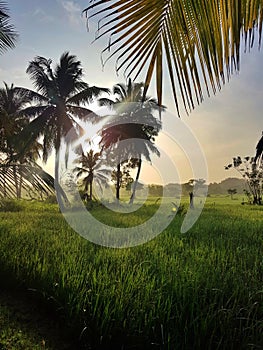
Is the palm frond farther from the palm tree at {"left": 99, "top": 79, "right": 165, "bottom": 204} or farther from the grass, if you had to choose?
the grass

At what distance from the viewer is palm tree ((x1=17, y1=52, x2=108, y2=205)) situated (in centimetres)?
1498

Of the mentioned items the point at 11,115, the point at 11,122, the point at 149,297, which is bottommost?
the point at 149,297

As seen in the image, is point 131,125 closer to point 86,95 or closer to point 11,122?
point 86,95

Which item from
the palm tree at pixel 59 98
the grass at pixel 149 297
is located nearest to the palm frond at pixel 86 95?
the palm tree at pixel 59 98

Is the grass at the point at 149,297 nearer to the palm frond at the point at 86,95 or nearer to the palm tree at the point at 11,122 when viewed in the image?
the palm tree at the point at 11,122

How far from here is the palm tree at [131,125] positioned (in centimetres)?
1856

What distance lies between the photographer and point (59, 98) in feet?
50.3

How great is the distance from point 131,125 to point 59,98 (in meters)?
5.02

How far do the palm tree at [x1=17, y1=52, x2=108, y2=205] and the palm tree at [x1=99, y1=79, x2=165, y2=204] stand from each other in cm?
278

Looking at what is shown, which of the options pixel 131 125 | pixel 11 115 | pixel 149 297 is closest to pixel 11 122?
pixel 149 297

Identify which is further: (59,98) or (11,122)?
(59,98)

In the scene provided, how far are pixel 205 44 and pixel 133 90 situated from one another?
59.9 feet

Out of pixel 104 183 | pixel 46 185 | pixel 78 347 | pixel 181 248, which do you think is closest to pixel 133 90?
pixel 104 183

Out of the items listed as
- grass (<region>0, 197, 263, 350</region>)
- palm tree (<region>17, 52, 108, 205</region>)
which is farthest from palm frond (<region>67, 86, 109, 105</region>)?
grass (<region>0, 197, 263, 350</region>)
